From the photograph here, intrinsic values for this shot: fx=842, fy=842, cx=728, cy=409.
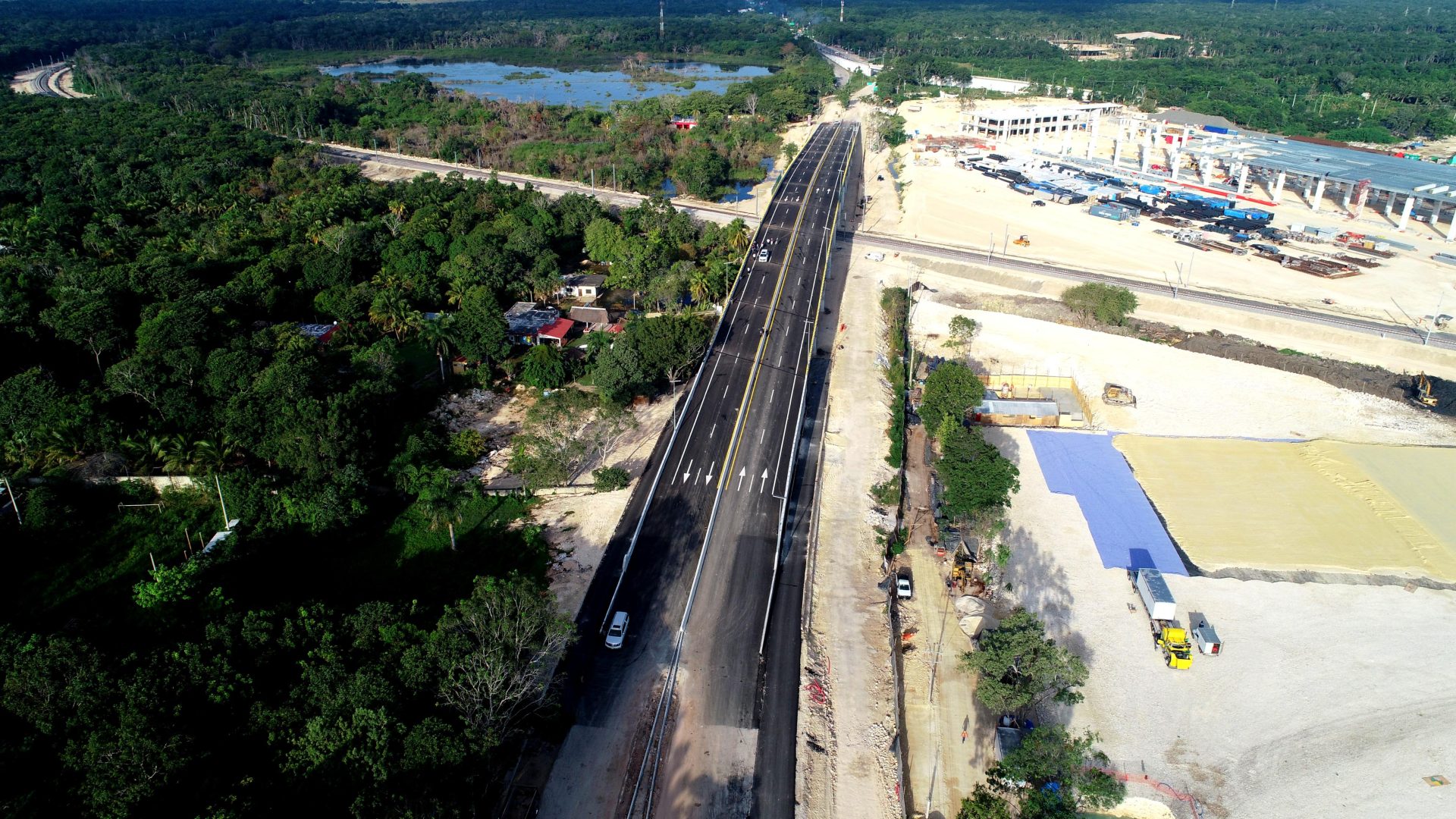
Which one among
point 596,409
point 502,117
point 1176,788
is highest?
point 502,117

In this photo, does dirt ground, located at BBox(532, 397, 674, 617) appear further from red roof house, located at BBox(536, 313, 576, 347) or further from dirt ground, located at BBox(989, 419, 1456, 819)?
dirt ground, located at BBox(989, 419, 1456, 819)

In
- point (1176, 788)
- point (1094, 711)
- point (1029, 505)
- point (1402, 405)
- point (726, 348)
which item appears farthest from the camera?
point (726, 348)

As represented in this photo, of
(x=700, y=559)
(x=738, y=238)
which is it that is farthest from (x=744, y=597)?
(x=738, y=238)

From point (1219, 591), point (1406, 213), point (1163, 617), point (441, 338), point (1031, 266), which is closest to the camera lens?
point (1163, 617)

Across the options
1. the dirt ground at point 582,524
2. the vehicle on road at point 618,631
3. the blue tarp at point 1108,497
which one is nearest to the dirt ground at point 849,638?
the vehicle on road at point 618,631

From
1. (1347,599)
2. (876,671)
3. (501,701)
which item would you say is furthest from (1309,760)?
(501,701)

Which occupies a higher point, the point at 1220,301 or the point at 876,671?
the point at 1220,301

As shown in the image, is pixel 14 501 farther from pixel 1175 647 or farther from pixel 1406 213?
pixel 1406 213

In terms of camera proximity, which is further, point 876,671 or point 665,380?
point 665,380

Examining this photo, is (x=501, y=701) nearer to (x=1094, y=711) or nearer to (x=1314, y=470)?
(x=1094, y=711)
